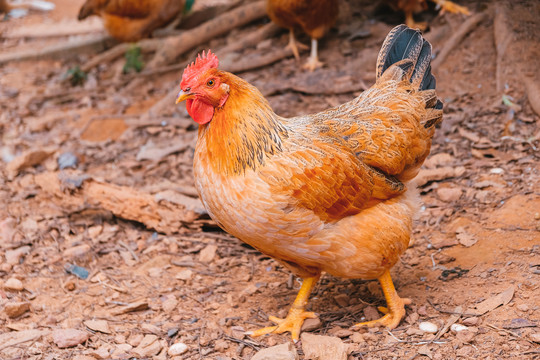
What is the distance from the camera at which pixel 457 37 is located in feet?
22.6

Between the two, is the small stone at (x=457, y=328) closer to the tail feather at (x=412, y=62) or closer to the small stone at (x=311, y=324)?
the small stone at (x=311, y=324)

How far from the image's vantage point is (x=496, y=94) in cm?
613

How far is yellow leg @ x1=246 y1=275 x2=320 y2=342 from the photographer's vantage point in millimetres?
3912

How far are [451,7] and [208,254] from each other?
4773mm

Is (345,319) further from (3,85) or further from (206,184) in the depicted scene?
(3,85)

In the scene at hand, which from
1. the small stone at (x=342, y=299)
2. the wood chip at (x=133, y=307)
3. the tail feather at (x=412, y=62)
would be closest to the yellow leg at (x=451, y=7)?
the tail feather at (x=412, y=62)

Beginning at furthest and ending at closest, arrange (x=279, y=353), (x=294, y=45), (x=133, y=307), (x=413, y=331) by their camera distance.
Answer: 1. (x=294, y=45)
2. (x=133, y=307)
3. (x=413, y=331)
4. (x=279, y=353)

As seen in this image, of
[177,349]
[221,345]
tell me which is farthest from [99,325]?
[221,345]

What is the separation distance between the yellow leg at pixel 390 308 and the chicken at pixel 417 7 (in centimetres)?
455

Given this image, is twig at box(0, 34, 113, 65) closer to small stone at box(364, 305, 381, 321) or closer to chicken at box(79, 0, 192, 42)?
chicken at box(79, 0, 192, 42)

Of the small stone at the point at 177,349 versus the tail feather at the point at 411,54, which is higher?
the tail feather at the point at 411,54

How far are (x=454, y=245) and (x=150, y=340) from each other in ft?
8.35

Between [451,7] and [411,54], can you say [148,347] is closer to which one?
[411,54]

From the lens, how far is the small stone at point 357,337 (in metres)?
3.69
